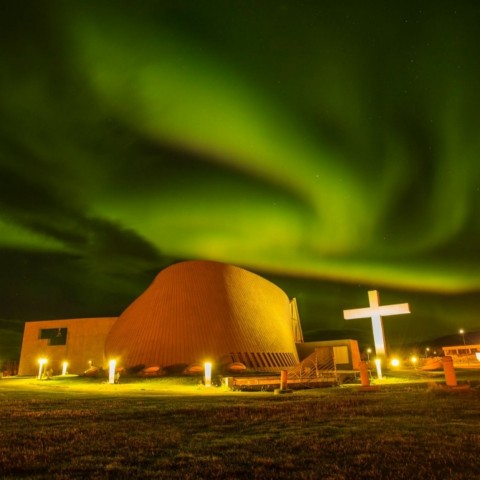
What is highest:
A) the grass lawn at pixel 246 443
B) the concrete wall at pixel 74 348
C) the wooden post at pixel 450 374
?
the concrete wall at pixel 74 348

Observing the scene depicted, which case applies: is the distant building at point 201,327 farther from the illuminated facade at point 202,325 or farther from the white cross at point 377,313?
the white cross at point 377,313

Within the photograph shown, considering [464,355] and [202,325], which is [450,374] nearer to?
[202,325]

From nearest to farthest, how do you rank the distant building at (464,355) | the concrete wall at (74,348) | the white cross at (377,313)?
the distant building at (464,355), the white cross at (377,313), the concrete wall at (74,348)

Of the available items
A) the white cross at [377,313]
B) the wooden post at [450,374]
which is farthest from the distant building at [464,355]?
the wooden post at [450,374]

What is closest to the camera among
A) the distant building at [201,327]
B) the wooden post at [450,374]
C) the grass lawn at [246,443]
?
the grass lawn at [246,443]

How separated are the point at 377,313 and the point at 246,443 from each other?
4215 cm

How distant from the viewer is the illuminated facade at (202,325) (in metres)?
36.1

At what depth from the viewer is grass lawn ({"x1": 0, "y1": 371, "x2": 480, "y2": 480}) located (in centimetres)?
441

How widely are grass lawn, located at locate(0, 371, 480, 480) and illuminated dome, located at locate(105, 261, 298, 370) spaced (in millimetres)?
26961

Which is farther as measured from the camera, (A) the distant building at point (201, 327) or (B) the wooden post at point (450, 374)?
(A) the distant building at point (201, 327)

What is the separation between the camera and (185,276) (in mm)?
41812

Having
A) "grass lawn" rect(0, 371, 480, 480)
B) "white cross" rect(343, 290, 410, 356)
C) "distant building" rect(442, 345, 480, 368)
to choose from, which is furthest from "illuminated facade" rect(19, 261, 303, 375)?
"grass lawn" rect(0, 371, 480, 480)

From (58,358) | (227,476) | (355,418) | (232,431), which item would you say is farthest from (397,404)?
(58,358)

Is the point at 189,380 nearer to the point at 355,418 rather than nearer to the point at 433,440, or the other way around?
the point at 355,418
